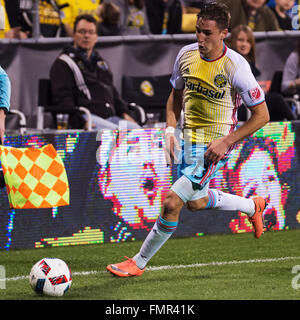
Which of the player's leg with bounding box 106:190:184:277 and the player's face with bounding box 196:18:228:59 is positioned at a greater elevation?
the player's face with bounding box 196:18:228:59

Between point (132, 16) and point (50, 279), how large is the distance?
22.0 feet

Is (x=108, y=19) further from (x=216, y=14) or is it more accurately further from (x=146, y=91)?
(x=216, y=14)

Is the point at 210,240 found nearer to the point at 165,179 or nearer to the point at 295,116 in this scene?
the point at 165,179

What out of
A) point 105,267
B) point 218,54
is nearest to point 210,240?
point 105,267

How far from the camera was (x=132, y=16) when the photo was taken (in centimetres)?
1244

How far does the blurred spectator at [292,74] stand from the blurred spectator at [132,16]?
82.7 inches

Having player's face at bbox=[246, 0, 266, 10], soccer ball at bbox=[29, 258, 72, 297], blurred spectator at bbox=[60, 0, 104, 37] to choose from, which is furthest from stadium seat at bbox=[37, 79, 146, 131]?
soccer ball at bbox=[29, 258, 72, 297]

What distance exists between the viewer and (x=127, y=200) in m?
9.13

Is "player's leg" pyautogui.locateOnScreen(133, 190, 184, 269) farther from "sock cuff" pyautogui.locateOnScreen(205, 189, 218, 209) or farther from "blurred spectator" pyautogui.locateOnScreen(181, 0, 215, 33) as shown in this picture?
"blurred spectator" pyautogui.locateOnScreen(181, 0, 215, 33)

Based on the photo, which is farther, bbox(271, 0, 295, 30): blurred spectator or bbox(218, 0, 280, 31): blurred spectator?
bbox(271, 0, 295, 30): blurred spectator

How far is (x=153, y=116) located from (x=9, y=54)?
78.5 inches

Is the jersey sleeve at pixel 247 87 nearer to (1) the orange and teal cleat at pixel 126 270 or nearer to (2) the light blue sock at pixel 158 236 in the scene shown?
(2) the light blue sock at pixel 158 236

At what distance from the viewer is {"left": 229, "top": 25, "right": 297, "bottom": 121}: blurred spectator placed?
1099 cm

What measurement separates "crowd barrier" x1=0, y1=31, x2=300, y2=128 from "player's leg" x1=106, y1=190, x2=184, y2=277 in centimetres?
427
